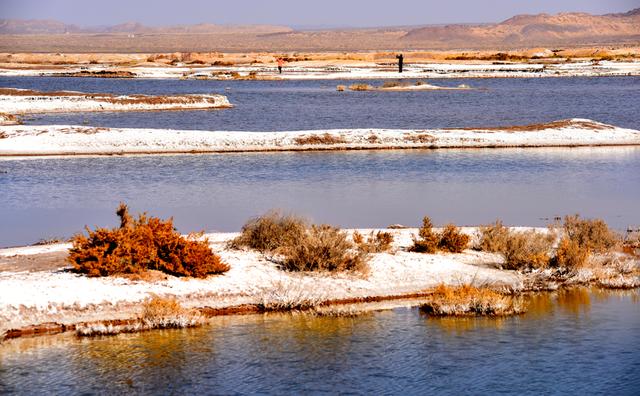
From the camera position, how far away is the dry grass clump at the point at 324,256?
1648 cm

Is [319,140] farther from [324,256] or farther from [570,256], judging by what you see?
[324,256]

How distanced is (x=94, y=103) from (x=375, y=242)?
Answer: 3847cm

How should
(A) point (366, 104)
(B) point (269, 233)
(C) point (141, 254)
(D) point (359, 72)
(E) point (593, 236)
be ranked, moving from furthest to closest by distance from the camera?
1. (D) point (359, 72)
2. (A) point (366, 104)
3. (E) point (593, 236)
4. (B) point (269, 233)
5. (C) point (141, 254)

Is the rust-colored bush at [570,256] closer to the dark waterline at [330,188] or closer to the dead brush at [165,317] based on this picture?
the dark waterline at [330,188]

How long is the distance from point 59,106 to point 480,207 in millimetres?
34638

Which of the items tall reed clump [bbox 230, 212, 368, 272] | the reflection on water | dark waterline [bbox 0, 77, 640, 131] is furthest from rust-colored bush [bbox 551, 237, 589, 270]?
dark waterline [bbox 0, 77, 640, 131]

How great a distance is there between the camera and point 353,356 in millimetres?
13203

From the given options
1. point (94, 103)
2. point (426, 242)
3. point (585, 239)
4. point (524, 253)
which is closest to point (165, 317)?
point (426, 242)

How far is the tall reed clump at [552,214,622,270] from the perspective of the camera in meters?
17.3

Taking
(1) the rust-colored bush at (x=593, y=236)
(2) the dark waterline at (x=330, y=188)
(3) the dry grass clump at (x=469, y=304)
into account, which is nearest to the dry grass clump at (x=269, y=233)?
(2) the dark waterline at (x=330, y=188)

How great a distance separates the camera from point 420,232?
18328 mm

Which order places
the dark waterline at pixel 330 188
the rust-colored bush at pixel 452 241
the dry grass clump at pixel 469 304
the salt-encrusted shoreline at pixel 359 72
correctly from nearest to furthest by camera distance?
the dry grass clump at pixel 469 304, the rust-colored bush at pixel 452 241, the dark waterline at pixel 330 188, the salt-encrusted shoreline at pixel 359 72

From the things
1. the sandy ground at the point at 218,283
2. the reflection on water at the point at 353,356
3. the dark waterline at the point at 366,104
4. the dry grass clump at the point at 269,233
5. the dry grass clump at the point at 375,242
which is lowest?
the reflection on water at the point at 353,356

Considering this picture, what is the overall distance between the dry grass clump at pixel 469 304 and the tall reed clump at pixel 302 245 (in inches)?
64.2
